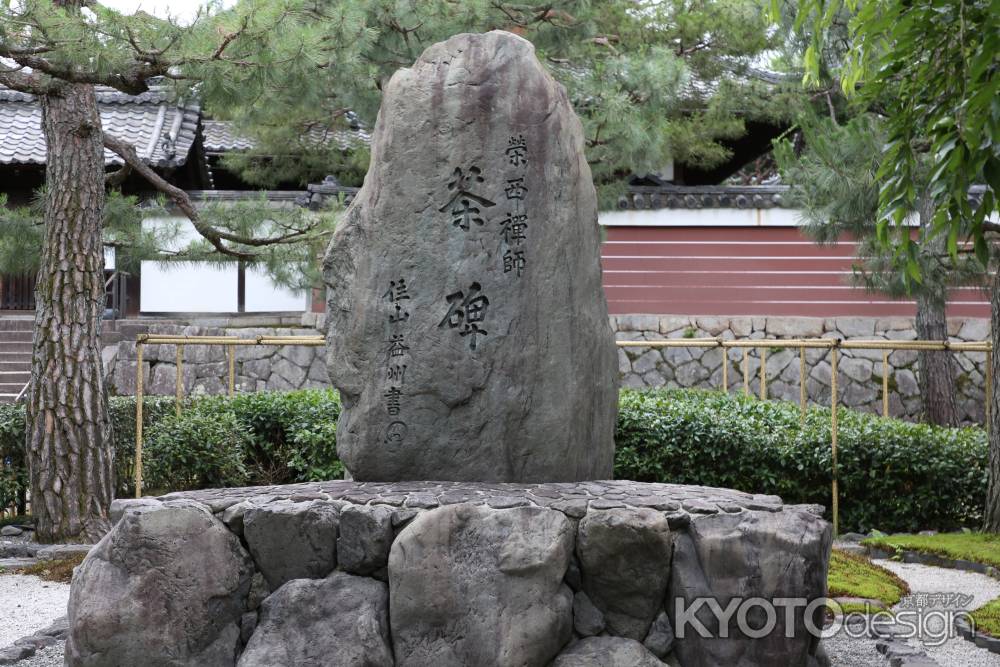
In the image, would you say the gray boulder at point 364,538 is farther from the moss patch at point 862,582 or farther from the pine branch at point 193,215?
the pine branch at point 193,215

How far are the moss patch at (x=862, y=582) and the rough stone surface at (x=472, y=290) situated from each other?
240 centimetres

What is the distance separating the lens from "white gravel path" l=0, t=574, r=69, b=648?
19.2 ft

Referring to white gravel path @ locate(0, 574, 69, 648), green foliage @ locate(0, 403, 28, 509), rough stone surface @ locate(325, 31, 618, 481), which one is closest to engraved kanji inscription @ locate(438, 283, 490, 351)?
rough stone surface @ locate(325, 31, 618, 481)

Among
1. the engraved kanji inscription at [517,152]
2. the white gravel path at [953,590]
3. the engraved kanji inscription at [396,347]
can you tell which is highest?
the engraved kanji inscription at [517,152]

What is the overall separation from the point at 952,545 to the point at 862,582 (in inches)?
66.4

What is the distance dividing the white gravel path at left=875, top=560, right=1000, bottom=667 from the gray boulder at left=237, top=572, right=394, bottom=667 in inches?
117

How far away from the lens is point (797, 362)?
15.5 meters

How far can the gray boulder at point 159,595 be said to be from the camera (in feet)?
13.0

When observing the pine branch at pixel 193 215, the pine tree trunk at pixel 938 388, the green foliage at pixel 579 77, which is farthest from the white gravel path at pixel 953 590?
the pine tree trunk at pixel 938 388

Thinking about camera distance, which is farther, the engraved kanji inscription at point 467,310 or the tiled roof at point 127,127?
the tiled roof at point 127,127

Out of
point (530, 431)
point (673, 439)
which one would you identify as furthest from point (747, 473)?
point (530, 431)

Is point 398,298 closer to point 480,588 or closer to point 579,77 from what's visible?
point 480,588

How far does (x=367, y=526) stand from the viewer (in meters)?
4.07

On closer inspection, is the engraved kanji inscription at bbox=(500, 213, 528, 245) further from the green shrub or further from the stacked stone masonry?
the stacked stone masonry
